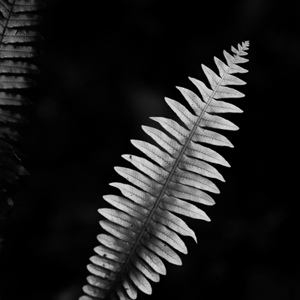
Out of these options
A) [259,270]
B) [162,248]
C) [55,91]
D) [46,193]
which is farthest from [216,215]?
[162,248]

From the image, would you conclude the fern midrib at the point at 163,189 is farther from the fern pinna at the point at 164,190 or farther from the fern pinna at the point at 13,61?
the fern pinna at the point at 13,61

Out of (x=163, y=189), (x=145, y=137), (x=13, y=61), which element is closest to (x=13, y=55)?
(x=13, y=61)

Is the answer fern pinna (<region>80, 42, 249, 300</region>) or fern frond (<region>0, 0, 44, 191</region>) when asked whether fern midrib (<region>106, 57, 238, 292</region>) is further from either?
fern frond (<region>0, 0, 44, 191</region>)

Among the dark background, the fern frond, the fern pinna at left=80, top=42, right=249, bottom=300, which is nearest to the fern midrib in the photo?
the fern pinna at left=80, top=42, right=249, bottom=300

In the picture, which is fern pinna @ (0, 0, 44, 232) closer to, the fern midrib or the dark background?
the fern midrib

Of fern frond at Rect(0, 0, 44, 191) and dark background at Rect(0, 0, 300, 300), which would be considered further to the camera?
dark background at Rect(0, 0, 300, 300)

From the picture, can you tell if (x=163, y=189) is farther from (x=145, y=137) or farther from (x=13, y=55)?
(x=145, y=137)

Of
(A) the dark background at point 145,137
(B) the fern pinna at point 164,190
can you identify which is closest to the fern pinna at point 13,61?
(B) the fern pinna at point 164,190
